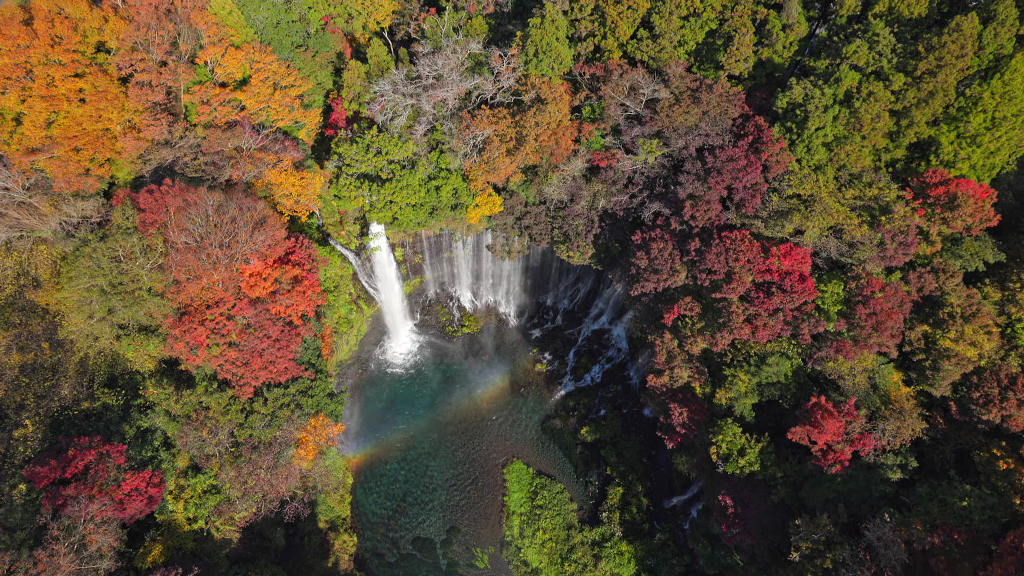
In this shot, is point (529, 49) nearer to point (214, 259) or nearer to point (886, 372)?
point (214, 259)

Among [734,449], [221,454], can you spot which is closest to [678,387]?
[734,449]

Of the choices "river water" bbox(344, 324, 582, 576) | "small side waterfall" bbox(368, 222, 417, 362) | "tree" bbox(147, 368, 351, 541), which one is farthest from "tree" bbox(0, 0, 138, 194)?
"river water" bbox(344, 324, 582, 576)

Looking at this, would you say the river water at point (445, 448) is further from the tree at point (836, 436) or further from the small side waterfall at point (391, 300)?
the tree at point (836, 436)

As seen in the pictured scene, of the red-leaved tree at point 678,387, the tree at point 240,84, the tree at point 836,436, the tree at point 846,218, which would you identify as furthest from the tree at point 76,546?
the tree at point 846,218

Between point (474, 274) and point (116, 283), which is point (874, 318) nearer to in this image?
point (474, 274)

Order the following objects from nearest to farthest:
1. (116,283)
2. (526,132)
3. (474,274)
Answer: (116,283)
(526,132)
(474,274)

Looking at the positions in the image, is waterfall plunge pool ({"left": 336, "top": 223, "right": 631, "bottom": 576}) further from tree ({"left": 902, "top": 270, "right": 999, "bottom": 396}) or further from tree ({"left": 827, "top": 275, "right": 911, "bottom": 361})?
tree ({"left": 902, "top": 270, "right": 999, "bottom": 396})
